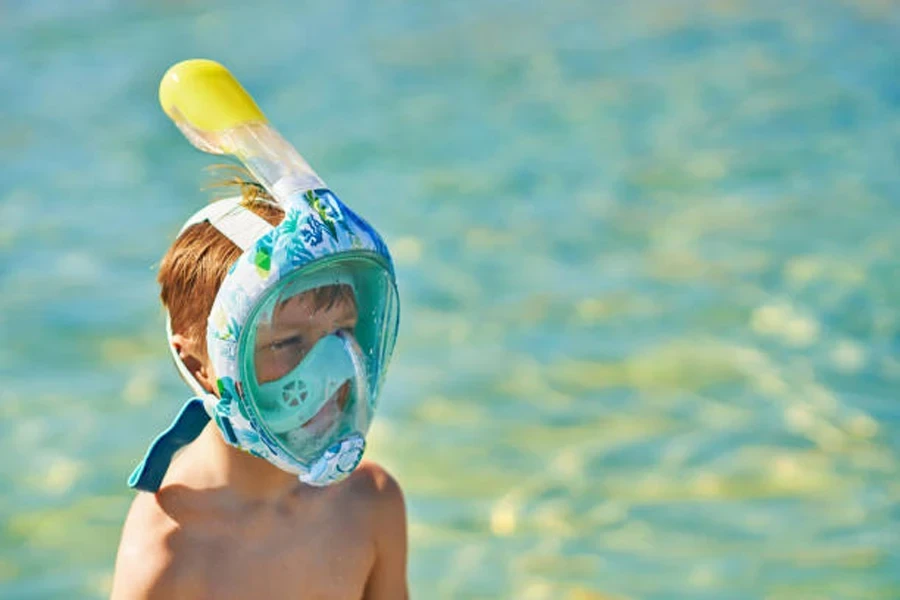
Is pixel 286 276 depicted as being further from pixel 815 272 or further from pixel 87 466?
pixel 815 272

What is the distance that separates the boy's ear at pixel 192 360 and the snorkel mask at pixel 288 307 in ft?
0.05

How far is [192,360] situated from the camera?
259 cm

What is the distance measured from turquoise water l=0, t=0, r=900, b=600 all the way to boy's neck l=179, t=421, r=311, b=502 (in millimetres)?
2097

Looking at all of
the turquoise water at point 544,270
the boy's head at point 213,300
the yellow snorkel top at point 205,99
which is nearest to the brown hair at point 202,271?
the boy's head at point 213,300

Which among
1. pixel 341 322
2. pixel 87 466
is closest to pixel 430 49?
pixel 87 466

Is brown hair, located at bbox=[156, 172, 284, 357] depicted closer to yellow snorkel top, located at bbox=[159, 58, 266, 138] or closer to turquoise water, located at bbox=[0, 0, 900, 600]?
yellow snorkel top, located at bbox=[159, 58, 266, 138]

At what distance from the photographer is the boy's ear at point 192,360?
8.43 feet

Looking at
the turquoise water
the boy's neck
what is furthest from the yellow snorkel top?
the turquoise water

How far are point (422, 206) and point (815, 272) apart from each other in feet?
6.15

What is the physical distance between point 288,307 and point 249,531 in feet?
1.62

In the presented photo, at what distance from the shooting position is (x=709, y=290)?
639 cm

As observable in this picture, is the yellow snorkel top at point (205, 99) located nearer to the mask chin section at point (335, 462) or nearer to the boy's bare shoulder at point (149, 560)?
the mask chin section at point (335, 462)

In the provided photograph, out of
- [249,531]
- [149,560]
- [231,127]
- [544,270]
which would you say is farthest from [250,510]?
[544,270]

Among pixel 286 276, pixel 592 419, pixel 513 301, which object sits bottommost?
pixel 286 276
